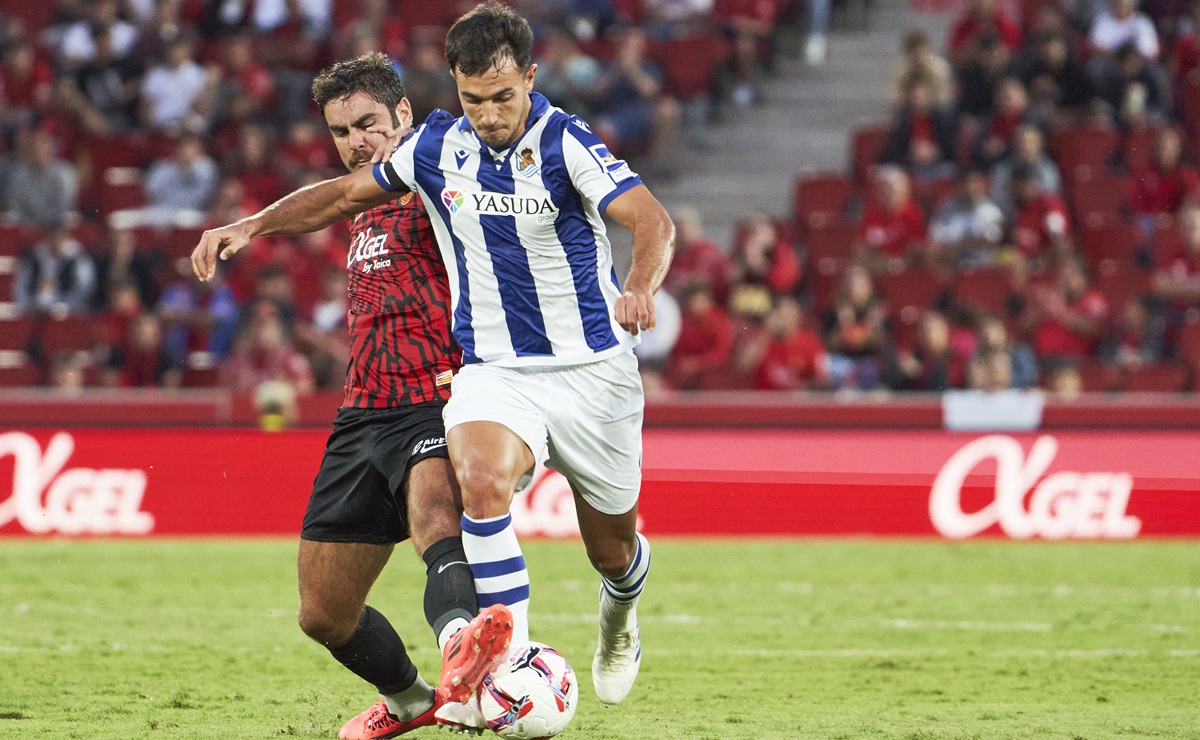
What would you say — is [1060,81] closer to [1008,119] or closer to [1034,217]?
[1008,119]

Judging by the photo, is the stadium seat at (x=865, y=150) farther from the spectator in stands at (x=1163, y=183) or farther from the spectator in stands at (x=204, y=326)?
the spectator in stands at (x=204, y=326)

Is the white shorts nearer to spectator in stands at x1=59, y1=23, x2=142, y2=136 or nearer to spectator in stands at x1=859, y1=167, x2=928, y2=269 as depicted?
spectator in stands at x1=859, y1=167, x2=928, y2=269

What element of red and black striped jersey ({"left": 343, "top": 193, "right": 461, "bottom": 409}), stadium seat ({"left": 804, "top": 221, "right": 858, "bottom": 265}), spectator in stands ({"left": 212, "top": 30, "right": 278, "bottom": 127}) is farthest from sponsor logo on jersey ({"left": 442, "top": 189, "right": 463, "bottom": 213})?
spectator in stands ({"left": 212, "top": 30, "right": 278, "bottom": 127})

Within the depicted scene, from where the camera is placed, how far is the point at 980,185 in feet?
49.7

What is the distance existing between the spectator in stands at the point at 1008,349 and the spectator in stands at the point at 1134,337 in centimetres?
68

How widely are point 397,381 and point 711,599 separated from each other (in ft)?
15.0

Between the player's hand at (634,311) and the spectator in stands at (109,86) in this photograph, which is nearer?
the player's hand at (634,311)

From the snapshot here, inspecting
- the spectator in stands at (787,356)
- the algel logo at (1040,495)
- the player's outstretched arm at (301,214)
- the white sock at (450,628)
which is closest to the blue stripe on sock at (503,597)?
the white sock at (450,628)

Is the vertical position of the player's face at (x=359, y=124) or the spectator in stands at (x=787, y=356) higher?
the player's face at (x=359, y=124)

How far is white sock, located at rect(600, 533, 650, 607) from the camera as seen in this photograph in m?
6.27

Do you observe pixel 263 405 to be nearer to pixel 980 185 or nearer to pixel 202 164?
pixel 202 164

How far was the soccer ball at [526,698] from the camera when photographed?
485 centimetres

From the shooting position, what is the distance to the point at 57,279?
53.6ft

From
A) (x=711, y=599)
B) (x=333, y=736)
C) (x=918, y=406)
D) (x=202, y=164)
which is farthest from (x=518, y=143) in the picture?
(x=202, y=164)
